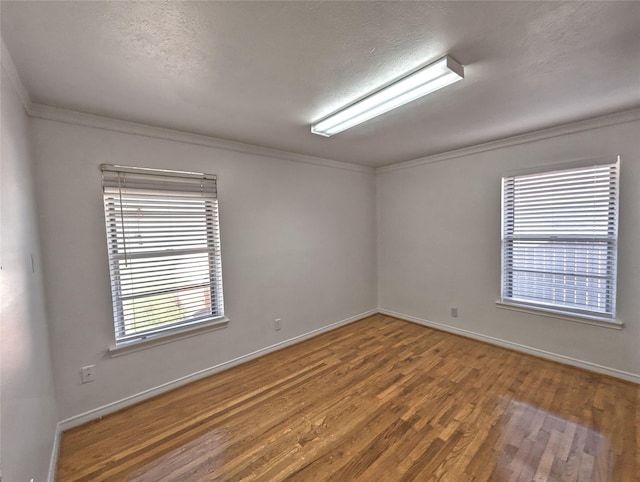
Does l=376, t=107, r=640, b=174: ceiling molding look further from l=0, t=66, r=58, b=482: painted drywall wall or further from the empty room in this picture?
l=0, t=66, r=58, b=482: painted drywall wall

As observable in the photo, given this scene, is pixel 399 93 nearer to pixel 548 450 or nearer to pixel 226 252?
pixel 226 252

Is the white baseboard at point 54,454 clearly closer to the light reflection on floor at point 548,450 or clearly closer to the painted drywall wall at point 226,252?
the painted drywall wall at point 226,252

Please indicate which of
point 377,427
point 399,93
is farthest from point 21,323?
point 399,93

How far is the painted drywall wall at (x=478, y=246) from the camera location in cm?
247

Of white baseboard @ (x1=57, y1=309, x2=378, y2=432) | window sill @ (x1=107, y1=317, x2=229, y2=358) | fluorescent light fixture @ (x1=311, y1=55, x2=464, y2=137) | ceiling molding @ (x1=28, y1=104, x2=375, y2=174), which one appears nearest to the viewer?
fluorescent light fixture @ (x1=311, y1=55, x2=464, y2=137)

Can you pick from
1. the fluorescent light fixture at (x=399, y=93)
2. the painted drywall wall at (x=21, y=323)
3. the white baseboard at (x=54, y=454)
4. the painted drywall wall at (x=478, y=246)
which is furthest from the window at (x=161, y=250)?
the painted drywall wall at (x=478, y=246)

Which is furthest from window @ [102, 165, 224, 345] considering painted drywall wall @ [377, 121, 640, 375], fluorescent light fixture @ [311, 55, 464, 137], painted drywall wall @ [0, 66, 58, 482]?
painted drywall wall @ [377, 121, 640, 375]

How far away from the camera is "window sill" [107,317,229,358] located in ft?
7.56

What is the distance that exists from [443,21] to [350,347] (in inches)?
123

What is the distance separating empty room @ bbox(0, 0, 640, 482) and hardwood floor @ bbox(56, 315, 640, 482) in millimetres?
18

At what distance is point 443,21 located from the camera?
125cm

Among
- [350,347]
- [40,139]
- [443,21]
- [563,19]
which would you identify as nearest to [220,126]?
[40,139]

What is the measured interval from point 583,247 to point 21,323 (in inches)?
171

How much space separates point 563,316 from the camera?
2.83 m
